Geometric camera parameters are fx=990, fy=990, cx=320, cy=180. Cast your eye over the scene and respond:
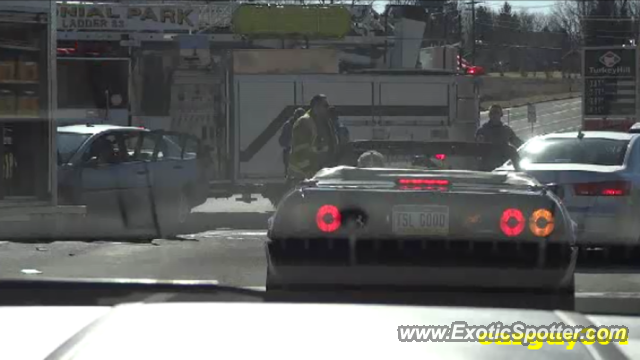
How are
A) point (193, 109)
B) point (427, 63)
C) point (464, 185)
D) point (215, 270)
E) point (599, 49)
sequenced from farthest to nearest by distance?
point (599, 49)
point (427, 63)
point (193, 109)
point (215, 270)
point (464, 185)

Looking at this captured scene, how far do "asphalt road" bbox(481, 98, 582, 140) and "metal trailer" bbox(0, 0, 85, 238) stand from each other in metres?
32.9

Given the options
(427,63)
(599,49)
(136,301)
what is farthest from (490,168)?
(599,49)

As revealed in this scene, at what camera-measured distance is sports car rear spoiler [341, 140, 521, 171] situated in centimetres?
627

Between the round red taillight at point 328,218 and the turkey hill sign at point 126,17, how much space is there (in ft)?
46.9

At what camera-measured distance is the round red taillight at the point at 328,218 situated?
14.8 feet

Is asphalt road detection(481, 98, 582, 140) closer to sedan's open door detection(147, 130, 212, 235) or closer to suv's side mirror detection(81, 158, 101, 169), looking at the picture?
sedan's open door detection(147, 130, 212, 235)

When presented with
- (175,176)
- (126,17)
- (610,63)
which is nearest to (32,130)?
(175,176)

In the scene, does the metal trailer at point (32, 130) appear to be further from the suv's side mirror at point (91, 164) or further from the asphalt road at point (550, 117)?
the asphalt road at point (550, 117)

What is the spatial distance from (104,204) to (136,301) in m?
8.11

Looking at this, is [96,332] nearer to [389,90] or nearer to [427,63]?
[389,90]

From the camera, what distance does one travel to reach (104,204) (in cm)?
1095

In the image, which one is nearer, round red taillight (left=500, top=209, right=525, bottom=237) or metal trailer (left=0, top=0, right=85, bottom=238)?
round red taillight (left=500, top=209, right=525, bottom=237)

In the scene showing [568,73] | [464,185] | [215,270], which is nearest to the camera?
[464,185]

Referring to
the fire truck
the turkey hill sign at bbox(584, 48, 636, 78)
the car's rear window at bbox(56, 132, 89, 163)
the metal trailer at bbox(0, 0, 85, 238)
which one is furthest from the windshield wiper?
the turkey hill sign at bbox(584, 48, 636, 78)
